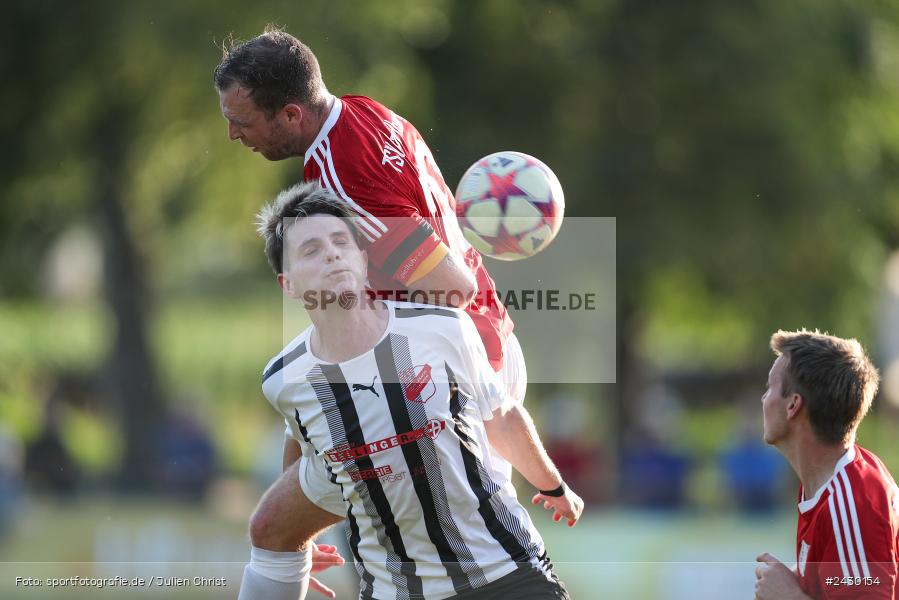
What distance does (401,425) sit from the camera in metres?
3.88

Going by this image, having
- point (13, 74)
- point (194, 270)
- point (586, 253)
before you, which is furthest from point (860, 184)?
point (194, 270)

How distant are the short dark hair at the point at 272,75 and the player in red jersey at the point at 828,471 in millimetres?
2100

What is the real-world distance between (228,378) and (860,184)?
1851 centimetres

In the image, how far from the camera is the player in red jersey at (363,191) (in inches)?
175

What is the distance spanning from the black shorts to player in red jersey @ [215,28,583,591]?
458 mm

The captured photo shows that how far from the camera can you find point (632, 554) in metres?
11.0

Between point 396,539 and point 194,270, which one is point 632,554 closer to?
point 396,539

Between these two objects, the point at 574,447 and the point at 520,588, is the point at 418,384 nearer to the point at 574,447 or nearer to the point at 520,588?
the point at 520,588

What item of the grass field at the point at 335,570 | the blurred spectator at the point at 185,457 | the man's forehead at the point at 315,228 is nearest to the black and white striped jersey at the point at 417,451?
the man's forehead at the point at 315,228

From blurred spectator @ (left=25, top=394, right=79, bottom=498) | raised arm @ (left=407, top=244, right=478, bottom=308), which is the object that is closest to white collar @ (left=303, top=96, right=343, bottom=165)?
raised arm @ (left=407, top=244, right=478, bottom=308)

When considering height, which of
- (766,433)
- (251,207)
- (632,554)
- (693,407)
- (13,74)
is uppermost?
(13,74)

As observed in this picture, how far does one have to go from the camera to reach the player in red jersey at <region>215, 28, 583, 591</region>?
14.6ft

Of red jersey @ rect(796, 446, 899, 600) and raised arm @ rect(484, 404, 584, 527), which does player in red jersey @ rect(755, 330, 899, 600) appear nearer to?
red jersey @ rect(796, 446, 899, 600)

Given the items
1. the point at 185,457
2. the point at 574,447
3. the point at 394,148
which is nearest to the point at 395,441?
the point at 394,148
